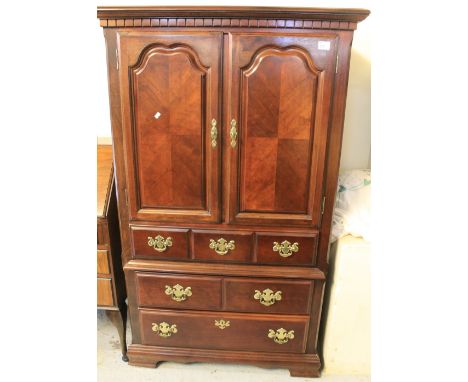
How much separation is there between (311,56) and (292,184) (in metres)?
0.53

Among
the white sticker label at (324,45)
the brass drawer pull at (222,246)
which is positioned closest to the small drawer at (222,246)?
the brass drawer pull at (222,246)

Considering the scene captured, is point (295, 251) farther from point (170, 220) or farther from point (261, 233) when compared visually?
point (170, 220)

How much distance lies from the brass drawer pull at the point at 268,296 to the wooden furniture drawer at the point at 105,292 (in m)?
0.76

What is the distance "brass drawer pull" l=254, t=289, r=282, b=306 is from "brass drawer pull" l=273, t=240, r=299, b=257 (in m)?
0.21

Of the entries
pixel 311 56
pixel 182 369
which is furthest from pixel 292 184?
pixel 182 369

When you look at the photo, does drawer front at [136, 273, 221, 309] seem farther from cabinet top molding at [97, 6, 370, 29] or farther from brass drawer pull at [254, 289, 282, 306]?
cabinet top molding at [97, 6, 370, 29]

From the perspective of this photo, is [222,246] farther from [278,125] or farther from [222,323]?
[278,125]

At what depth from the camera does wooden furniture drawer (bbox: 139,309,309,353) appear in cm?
159

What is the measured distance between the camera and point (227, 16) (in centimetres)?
121

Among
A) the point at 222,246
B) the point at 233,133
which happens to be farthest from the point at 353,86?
the point at 222,246

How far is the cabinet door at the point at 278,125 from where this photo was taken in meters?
1.24

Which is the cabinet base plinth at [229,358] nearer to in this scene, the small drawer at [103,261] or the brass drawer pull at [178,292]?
the brass drawer pull at [178,292]

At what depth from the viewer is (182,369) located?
1714 mm

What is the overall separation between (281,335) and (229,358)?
0.32m
